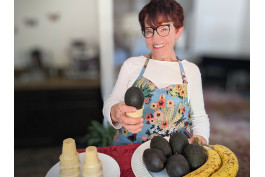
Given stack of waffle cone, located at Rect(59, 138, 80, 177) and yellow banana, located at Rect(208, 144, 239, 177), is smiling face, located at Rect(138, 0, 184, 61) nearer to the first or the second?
yellow banana, located at Rect(208, 144, 239, 177)

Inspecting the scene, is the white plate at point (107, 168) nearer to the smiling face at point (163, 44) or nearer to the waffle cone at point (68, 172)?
the waffle cone at point (68, 172)

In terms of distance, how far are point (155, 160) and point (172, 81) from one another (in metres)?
0.45

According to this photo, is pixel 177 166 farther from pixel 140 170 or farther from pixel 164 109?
pixel 164 109

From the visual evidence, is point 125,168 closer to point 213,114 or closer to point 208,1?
point 213,114

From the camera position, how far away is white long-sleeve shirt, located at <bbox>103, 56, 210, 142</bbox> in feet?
3.47

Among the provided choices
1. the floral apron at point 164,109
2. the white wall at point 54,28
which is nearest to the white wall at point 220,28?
the white wall at point 54,28

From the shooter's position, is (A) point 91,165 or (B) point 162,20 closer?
(A) point 91,165

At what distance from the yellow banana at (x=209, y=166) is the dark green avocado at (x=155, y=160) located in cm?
9

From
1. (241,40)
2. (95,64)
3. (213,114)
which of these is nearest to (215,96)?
(213,114)

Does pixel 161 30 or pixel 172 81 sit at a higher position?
pixel 161 30

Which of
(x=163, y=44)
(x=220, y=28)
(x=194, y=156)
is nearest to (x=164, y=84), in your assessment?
(x=163, y=44)

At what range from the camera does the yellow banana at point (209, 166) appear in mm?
704

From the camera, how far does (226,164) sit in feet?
2.54

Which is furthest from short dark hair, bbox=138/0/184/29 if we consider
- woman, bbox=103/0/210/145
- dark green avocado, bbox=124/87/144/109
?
dark green avocado, bbox=124/87/144/109
